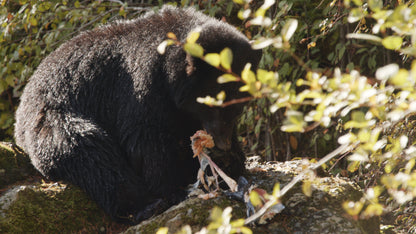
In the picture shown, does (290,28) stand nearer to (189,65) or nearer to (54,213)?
(189,65)

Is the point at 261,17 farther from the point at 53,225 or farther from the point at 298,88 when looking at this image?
the point at 298,88

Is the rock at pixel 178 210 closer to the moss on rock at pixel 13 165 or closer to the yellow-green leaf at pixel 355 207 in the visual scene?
the moss on rock at pixel 13 165

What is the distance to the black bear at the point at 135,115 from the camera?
11.8ft

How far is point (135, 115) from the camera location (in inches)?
148

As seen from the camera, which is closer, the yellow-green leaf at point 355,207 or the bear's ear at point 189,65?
the yellow-green leaf at point 355,207

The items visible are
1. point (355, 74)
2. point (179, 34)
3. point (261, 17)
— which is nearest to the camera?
point (261, 17)

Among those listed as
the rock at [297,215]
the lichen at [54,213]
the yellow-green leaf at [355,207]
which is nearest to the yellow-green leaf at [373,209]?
the yellow-green leaf at [355,207]

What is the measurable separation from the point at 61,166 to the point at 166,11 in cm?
163

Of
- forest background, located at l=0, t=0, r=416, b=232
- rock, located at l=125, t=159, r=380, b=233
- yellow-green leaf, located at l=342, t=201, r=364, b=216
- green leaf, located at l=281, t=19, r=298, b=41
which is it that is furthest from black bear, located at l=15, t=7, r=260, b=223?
yellow-green leaf, located at l=342, t=201, r=364, b=216

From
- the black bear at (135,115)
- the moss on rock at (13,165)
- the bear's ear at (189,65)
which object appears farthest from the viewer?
the moss on rock at (13,165)

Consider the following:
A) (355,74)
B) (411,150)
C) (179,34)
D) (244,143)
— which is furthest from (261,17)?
(244,143)

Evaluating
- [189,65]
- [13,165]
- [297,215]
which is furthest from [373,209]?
[13,165]

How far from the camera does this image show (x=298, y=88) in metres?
6.06

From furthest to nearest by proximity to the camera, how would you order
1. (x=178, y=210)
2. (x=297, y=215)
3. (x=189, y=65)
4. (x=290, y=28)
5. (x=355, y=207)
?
(x=189, y=65) < (x=297, y=215) < (x=178, y=210) < (x=355, y=207) < (x=290, y=28)
